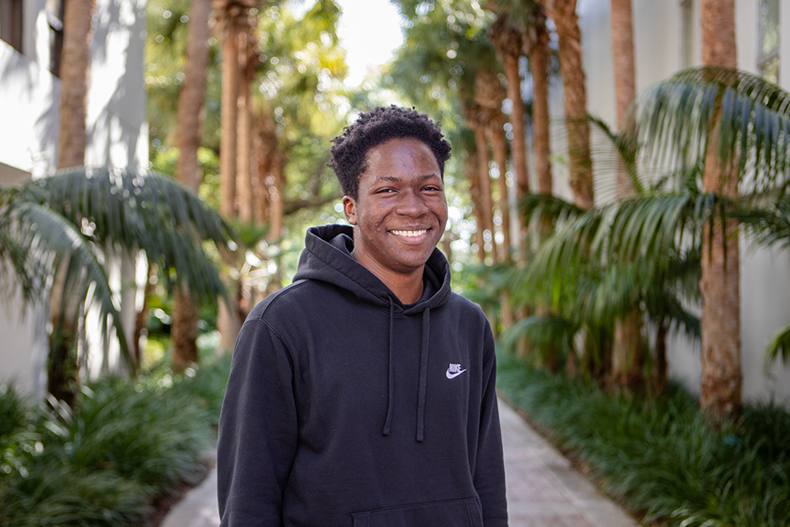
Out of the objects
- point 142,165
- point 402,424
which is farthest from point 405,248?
point 142,165

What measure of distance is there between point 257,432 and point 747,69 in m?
8.34

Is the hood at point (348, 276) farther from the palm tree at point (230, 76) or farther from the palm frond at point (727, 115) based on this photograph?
the palm tree at point (230, 76)

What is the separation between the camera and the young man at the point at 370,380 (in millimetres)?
1666

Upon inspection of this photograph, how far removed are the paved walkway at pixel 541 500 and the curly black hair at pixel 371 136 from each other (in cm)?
445

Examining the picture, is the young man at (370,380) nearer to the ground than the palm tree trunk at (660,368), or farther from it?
farther from it

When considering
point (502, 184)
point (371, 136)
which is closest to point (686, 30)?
point (502, 184)

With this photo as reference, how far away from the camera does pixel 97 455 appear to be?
5.49 meters

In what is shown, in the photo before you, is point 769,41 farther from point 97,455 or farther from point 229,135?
point 229,135

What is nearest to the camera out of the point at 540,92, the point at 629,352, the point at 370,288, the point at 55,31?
the point at 370,288

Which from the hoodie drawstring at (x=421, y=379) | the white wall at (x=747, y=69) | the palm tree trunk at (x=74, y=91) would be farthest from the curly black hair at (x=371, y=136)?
the palm tree trunk at (x=74, y=91)

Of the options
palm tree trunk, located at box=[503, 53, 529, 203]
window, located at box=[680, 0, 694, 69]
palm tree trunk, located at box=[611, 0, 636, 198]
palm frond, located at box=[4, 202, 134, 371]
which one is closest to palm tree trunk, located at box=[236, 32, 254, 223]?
palm tree trunk, located at box=[503, 53, 529, 203]

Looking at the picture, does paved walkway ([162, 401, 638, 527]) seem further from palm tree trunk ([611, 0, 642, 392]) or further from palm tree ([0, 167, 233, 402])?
palm tree ([0, 167, 233, 402])

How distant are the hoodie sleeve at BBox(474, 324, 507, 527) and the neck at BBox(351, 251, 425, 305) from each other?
0.33 metres

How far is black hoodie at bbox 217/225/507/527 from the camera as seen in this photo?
166cm
